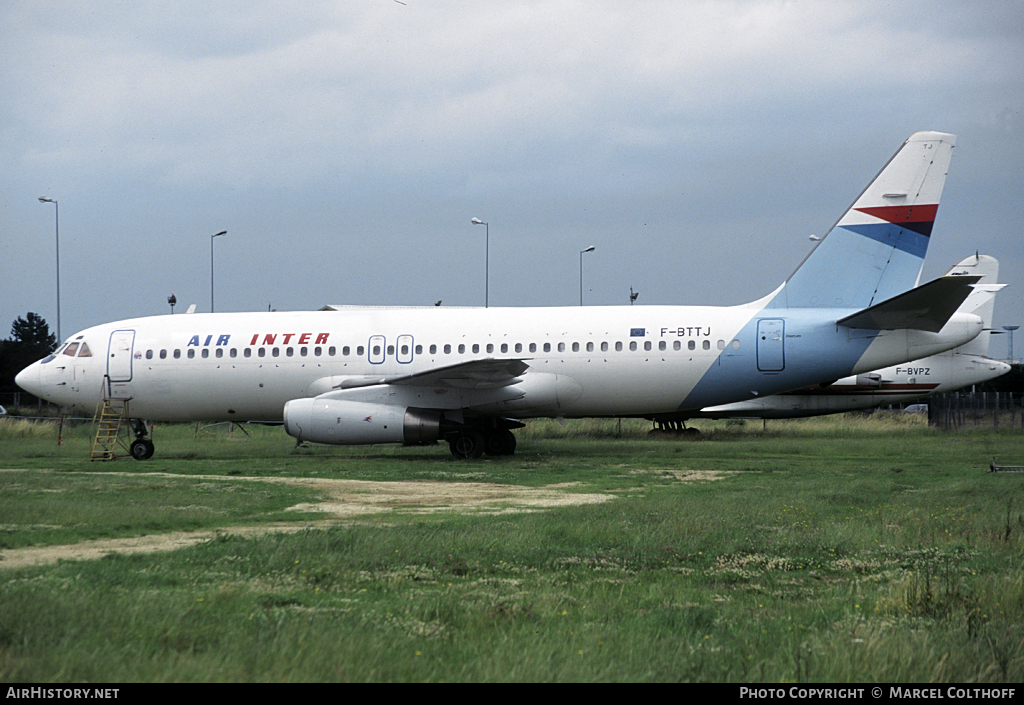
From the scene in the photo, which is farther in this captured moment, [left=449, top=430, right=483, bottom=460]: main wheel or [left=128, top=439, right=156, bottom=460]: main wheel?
[left=128, top=439, right=156, bottom=460]: main wheel

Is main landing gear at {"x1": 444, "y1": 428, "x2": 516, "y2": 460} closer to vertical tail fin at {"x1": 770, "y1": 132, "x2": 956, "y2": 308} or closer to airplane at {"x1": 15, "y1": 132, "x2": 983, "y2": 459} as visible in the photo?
airplane at {"x1": 15, "y1": 132, "x2": 983, "y2": 459}

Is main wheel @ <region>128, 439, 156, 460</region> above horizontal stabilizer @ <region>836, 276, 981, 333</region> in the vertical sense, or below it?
below

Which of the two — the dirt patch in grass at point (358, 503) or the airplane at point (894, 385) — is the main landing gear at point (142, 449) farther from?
the airplane at point (894, 385)

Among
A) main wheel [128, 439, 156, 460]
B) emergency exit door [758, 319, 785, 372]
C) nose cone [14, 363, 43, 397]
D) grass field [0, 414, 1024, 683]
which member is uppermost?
emergency exit door [758, 319, 785, 372]

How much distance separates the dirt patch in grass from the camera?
8719 mm

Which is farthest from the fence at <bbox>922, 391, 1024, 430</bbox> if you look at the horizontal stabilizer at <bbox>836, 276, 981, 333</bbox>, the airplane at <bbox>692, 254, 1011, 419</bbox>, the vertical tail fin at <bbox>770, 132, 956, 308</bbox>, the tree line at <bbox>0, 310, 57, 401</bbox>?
the tree line at <bbox>0, 310, 57, 401</bbox>

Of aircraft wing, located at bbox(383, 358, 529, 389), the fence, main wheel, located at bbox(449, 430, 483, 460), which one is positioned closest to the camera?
aircraft wing, located at bbox(383, 358, 529, 389)

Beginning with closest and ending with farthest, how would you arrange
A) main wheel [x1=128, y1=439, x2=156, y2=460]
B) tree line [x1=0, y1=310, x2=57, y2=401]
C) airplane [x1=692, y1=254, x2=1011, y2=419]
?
main wheel [x1=128, y1=439, x2=156, y2=460]
airplane [x1=692, y1=254, x2=1011, y2=419]
tree line [x1=0, y1=310, x2=57, y2=401]

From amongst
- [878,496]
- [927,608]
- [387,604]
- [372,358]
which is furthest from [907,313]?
[387,604]

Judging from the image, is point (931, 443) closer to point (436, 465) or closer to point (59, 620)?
point (436, 465)

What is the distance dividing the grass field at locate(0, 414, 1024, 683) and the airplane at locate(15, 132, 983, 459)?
4413 mm

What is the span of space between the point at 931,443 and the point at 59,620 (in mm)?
26016

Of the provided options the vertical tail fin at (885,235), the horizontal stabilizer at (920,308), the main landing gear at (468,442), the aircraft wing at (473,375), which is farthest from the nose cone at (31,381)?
the horizontal stabilizer at (920,308)

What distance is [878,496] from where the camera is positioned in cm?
1339
